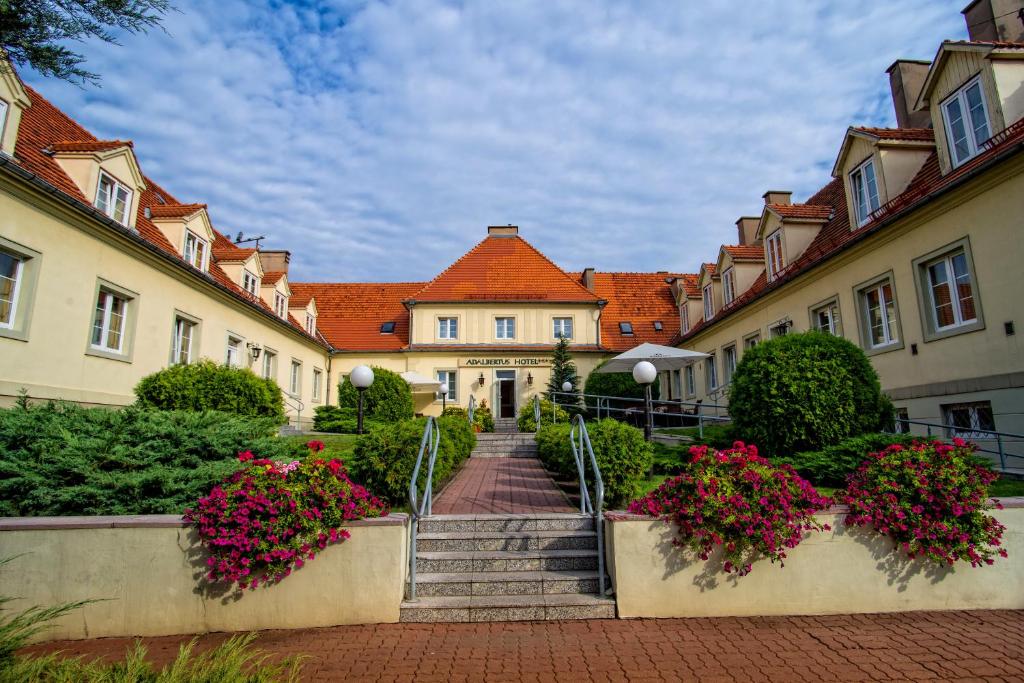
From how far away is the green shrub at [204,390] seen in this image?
40.7ft

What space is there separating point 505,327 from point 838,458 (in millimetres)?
22015

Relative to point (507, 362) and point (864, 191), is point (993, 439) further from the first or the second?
point (507, 362)

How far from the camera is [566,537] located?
6172mm

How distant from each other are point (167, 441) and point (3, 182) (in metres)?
7.11

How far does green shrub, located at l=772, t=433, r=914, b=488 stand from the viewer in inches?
311

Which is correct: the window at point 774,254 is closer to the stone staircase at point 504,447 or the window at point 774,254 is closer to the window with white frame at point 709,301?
the window with white frame at point 709,301

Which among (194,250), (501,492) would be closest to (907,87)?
(501,492)

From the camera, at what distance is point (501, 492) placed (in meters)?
8.80

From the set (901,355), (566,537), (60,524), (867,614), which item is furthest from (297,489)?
(901,355)

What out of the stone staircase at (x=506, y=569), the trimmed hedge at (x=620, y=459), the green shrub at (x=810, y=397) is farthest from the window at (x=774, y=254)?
the stone staircase at (x=506, y=569)

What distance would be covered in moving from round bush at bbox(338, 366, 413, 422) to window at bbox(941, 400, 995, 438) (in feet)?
49.4

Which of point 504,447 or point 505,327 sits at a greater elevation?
point 505,327

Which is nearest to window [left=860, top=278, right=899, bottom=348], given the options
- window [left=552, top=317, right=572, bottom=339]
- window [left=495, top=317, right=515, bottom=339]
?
window [left=552, top=317, right=572, bottom=339]

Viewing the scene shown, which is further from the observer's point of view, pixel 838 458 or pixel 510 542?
pixel 838 458
